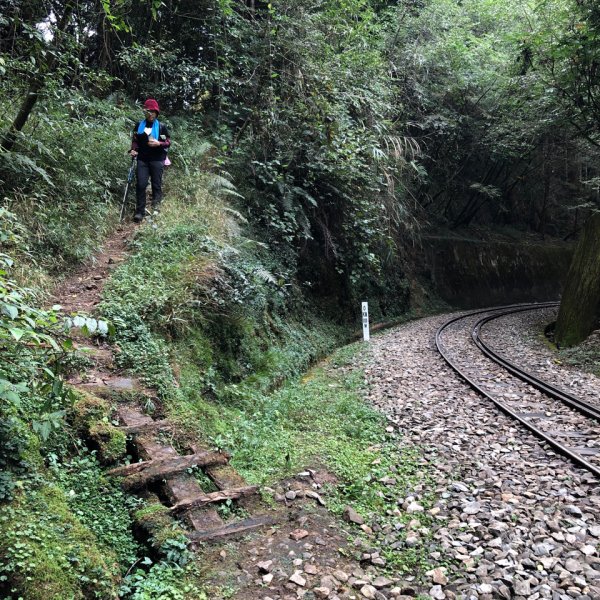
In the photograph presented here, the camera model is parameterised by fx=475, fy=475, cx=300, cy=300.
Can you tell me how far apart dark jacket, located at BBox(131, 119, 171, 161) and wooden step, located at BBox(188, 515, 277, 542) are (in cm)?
703

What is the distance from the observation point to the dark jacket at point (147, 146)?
877cm

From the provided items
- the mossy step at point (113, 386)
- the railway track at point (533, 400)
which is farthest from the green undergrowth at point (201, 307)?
the railway track at point (533, 400)

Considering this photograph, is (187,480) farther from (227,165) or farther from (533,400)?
(227,165)

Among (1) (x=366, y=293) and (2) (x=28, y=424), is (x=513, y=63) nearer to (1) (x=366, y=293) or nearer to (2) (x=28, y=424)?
(1) (x=366, y=293)

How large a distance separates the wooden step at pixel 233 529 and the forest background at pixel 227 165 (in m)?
0.48

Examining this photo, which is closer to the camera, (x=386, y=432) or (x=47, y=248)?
(x=386, y=432)

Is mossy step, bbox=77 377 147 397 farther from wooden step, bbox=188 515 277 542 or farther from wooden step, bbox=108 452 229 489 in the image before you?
wooden step, bbox=188 515 277 542

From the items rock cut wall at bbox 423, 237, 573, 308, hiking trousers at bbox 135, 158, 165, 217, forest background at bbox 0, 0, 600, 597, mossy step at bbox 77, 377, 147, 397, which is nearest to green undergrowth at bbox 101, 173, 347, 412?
forest background at bbox 0, 0, 600, 597

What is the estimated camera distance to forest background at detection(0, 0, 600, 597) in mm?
4031

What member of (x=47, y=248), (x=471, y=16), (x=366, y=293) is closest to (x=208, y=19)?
(x=47, y=248)

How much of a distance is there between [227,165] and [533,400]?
8367 mm

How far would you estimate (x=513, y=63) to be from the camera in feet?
60.3

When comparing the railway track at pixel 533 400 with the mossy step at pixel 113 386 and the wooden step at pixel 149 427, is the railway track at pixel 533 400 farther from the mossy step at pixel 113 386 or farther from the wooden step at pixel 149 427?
the mossy step at pixel 113 386

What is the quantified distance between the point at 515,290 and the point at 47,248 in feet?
80.4
